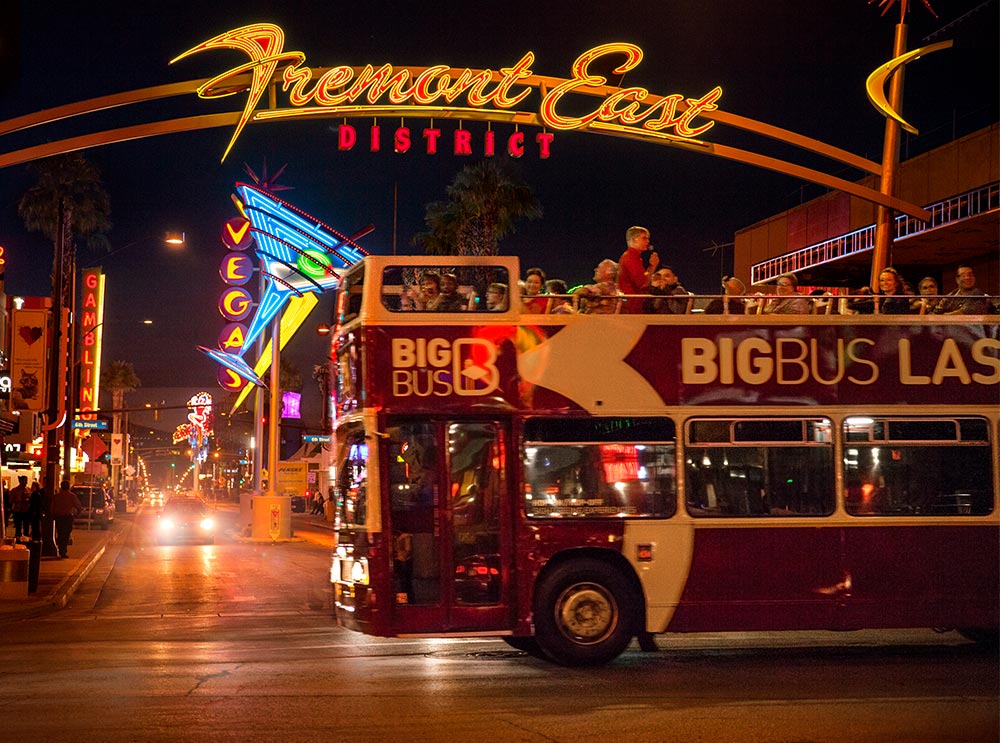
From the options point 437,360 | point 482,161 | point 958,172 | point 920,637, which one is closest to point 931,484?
point 920,637

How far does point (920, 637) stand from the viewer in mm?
13883

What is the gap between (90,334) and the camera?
2773 inches

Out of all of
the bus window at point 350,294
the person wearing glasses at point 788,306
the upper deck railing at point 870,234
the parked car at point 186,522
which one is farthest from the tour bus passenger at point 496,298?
the parked car at point 186,522

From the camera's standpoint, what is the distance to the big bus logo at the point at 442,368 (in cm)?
1139

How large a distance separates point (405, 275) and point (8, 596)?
37.1ft

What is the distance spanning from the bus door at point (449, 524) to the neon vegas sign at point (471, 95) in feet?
26.9

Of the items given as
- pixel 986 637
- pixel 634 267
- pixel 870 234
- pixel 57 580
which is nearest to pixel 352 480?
pixel 634 267

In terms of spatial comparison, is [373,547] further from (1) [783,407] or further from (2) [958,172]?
(2) [958,172]

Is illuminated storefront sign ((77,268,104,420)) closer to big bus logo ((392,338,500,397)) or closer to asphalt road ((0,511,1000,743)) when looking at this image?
asphalt road ((0,511,1000,743))

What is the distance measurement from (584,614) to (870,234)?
69.8 ft

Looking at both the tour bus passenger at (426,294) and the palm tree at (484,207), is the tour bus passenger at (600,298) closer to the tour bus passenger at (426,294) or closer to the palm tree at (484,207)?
the tour bus passenger at (426,294)

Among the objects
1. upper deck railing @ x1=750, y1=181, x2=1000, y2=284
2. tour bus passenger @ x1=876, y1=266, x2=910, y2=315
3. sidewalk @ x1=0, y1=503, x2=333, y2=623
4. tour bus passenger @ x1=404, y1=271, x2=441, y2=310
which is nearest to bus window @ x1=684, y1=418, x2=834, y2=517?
tour bus passenger @ x1=876, y1=266, x2=910, y2=315

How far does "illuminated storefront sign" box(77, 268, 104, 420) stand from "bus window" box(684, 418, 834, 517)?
5692cm

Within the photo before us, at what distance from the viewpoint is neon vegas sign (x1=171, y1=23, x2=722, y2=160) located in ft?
58.9
